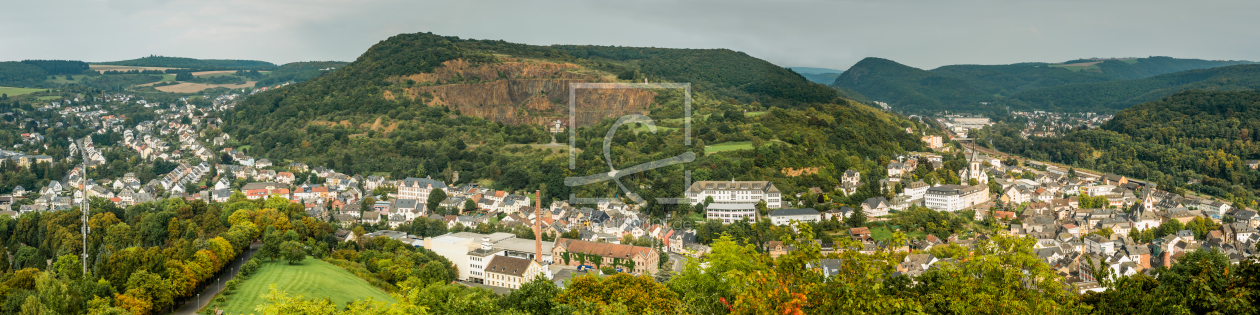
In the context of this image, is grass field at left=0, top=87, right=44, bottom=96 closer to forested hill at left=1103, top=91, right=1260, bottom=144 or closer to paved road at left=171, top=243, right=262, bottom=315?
paved road at left=171, top=243, right=262, bottom=315

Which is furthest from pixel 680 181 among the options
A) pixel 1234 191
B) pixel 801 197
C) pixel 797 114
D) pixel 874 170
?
pixel 1234 191

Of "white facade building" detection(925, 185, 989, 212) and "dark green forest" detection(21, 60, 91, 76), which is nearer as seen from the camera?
"white facade building" detection(925, 185, 989, 212)

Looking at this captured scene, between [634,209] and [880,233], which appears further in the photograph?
[634,209]

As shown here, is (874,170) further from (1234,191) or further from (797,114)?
(1234,191)

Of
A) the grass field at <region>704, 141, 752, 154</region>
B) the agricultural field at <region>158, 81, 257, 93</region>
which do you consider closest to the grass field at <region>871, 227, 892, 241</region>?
the grass field at <region>704, 141, 752, 154</region>

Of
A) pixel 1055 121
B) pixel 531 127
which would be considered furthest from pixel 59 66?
pixel 1055 121

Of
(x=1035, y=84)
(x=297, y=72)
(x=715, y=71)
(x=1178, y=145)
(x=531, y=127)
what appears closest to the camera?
(x=531, y=127)

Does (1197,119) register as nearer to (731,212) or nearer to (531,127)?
(731,212)
